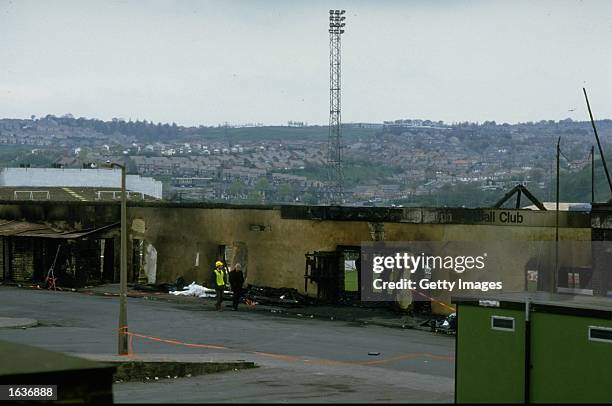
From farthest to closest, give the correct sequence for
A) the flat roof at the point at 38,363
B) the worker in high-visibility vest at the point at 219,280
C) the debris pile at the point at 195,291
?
the debris pile at the point at 195,291 < the worker in high-visibility vest at the point at 219,280 < the flat roof at the point at 38,363

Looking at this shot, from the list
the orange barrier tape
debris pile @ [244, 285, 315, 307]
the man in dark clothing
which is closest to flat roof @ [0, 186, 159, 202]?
debris pile @ [244, 285, 315, 307]

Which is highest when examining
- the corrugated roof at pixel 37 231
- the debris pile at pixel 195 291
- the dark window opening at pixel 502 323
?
the dark window opening at pixel 502 323

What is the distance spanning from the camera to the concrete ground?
2284 centimetres

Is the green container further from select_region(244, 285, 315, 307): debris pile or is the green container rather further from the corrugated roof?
the corrugated roof

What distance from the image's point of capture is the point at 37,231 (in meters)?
50.5

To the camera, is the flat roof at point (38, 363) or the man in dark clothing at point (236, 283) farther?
the man in dark clothing at point (236, 283)

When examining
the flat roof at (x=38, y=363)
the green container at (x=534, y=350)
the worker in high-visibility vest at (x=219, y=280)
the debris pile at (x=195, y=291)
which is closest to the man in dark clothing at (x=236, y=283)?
the worker in high-visibility vest at (x=219, y=280)

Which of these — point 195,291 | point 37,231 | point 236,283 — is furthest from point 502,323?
point 37,231

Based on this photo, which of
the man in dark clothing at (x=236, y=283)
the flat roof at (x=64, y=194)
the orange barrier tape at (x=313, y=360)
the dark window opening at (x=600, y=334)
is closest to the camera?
the dark window opening at (x=600, y=334)

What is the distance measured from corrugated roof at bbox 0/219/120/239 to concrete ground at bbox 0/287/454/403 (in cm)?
549

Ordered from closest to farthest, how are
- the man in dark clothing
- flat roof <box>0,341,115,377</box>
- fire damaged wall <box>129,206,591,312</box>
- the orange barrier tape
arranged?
flat roof <box>0,341,115,377</box>
the orange barrier tape
fire damaged wall <box>129,206,591,312</box>
the man in dark clothing

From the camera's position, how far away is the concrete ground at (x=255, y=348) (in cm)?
2284

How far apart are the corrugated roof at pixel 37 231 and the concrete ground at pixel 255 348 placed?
549cm

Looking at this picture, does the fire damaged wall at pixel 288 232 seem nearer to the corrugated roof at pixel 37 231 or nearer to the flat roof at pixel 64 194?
the corrugated roof at pixel 37 231
